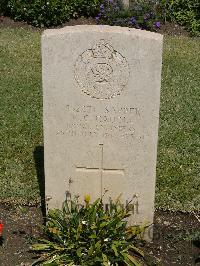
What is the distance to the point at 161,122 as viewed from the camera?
23.3 feet

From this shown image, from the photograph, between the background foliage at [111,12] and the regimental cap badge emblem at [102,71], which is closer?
the regimental cap badge emblem at [102,71]

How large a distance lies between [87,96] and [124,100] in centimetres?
27

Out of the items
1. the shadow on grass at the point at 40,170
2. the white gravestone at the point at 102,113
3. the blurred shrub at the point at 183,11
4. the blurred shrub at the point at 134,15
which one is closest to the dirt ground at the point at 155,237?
the shadow on grass at the point at 40,170

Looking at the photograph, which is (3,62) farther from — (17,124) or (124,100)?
(124,100)

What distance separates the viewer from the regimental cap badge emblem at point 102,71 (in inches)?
163

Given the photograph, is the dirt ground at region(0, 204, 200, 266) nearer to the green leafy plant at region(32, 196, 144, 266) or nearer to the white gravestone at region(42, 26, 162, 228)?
the green leafy plant at region(32, 196, 144, 266)

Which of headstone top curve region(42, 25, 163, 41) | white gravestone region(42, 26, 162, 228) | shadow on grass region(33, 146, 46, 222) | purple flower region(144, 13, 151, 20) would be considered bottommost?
shadow on grass region(33, 146, 46, 222)

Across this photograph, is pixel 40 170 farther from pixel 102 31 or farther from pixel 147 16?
pixel 147 16

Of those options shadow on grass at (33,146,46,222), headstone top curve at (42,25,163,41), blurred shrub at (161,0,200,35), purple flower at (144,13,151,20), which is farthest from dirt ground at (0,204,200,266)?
blurred shrub at (161,0,200,35)

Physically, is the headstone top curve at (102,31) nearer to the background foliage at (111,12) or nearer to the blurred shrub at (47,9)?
the background foliage at (111,12)

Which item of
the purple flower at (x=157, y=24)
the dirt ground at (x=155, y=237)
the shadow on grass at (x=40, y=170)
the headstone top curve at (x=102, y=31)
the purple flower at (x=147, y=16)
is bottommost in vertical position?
the dirt ground at (x=155, y=237)

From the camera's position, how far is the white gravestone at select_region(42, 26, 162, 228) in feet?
13.4

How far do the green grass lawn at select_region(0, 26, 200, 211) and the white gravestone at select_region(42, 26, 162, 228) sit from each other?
91cm

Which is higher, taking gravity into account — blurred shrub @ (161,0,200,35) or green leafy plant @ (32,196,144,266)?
blurred shrub @ (161,0,200,35)
